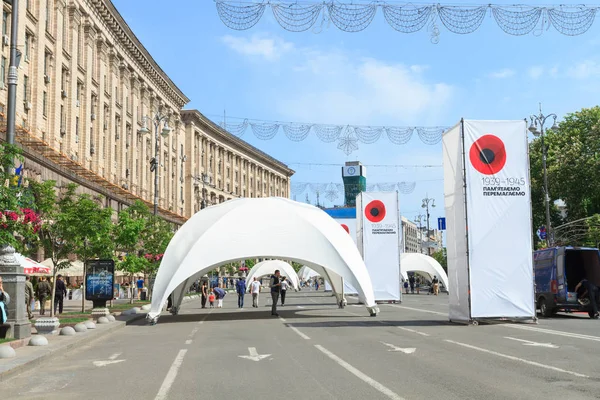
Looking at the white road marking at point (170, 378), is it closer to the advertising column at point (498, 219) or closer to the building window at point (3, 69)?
the advertising column at point (498, 219)

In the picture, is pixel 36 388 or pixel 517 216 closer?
pixel 36 388

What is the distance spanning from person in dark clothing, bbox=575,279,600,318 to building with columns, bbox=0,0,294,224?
2441 cm

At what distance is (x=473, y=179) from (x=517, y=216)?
1.85 meters

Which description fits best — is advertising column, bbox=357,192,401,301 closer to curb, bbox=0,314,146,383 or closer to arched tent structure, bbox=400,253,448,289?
curb, bbox=0,314,146,383

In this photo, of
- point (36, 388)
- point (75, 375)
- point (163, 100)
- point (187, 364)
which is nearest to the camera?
point (36, 388)

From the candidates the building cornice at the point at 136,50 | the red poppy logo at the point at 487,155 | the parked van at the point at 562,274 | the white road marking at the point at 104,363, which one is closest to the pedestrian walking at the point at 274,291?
the parked van at the point at 562,274

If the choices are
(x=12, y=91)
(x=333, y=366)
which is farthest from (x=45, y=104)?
(x=333, y=366)

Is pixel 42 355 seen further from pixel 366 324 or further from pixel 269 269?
pixel 269 269

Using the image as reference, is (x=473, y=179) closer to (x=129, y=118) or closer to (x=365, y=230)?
(x=365, y=230)

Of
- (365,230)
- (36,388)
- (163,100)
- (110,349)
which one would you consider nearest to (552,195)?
(365,230)

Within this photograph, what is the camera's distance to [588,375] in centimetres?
1091

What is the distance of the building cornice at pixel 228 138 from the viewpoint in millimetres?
98688

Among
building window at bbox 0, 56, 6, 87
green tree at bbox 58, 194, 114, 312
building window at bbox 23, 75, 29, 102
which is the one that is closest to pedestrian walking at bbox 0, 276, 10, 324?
green tree at bbox 58, 194, 114, 312

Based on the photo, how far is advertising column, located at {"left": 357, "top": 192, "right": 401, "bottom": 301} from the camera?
40281 millimetres
